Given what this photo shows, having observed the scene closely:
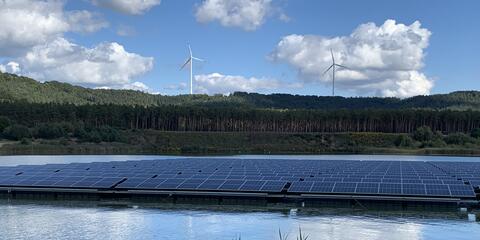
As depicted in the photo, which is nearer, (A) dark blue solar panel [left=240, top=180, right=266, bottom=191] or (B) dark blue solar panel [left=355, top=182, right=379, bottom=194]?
(B) dark blue solar panel [left=355, top=182, right=379, bottom=194]

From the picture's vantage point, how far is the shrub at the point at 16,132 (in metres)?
125

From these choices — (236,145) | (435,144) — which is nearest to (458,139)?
(435,144)

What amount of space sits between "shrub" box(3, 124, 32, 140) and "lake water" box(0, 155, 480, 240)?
97.2 m

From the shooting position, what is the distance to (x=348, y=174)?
129ft

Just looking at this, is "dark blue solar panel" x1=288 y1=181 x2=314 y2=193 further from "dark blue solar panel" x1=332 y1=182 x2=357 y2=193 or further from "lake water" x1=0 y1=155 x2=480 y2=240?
"lake water" x1=0 y1=155 x2=480 y2=240

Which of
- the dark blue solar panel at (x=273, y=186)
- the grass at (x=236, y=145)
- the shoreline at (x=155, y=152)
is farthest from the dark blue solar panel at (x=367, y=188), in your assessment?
the grass at (x=236, y=145)

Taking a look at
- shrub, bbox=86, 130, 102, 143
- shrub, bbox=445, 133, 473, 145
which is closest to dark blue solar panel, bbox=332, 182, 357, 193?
shrub, bbox=86, 130, 102, 143

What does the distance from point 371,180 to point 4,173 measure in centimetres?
2314

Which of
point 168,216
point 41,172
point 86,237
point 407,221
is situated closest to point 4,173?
point 41,172

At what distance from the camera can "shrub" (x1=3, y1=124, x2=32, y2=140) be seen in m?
125

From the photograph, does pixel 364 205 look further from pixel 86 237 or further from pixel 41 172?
pixel 41 172

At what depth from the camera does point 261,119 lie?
16338 cm

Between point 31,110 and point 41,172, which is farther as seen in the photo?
point 31,110

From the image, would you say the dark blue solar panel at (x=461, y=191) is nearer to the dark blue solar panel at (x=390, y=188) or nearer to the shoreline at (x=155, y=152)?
the dark blue solar panel at (x=390, y=188)
